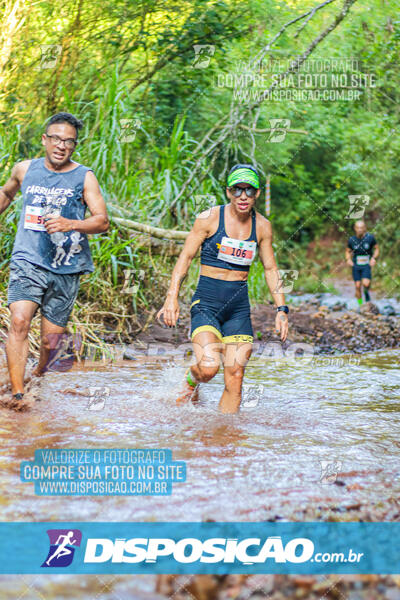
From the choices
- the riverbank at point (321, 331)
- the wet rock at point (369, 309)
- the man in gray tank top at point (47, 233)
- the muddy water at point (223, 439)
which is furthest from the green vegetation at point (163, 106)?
the man in gray tank top at point (47, 233)

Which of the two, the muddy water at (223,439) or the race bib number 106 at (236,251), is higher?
the race bib number 106 at (236,251)

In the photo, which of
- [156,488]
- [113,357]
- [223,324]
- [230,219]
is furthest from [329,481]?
[113,357]

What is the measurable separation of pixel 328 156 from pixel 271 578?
1944 centimetres

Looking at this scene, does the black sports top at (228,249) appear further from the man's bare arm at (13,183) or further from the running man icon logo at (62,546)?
the running man icon logo at (62,546)

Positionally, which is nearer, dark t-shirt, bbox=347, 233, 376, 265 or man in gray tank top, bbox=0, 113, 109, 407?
man in gray tank top, bbox=0, 113, 109, 407

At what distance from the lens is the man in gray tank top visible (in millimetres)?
4418

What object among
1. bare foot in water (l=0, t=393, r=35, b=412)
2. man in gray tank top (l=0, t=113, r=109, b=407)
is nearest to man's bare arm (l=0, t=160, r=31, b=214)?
man in gray tank top (l=0, t=113, r=109, b=407)

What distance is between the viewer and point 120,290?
747cm

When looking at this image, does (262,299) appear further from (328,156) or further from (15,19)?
(328,156)

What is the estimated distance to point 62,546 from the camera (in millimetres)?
2660

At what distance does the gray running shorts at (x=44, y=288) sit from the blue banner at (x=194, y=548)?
2059 mm

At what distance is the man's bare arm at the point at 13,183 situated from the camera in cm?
465

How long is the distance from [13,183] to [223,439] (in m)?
2.35

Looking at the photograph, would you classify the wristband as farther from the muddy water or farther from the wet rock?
the wet rock
